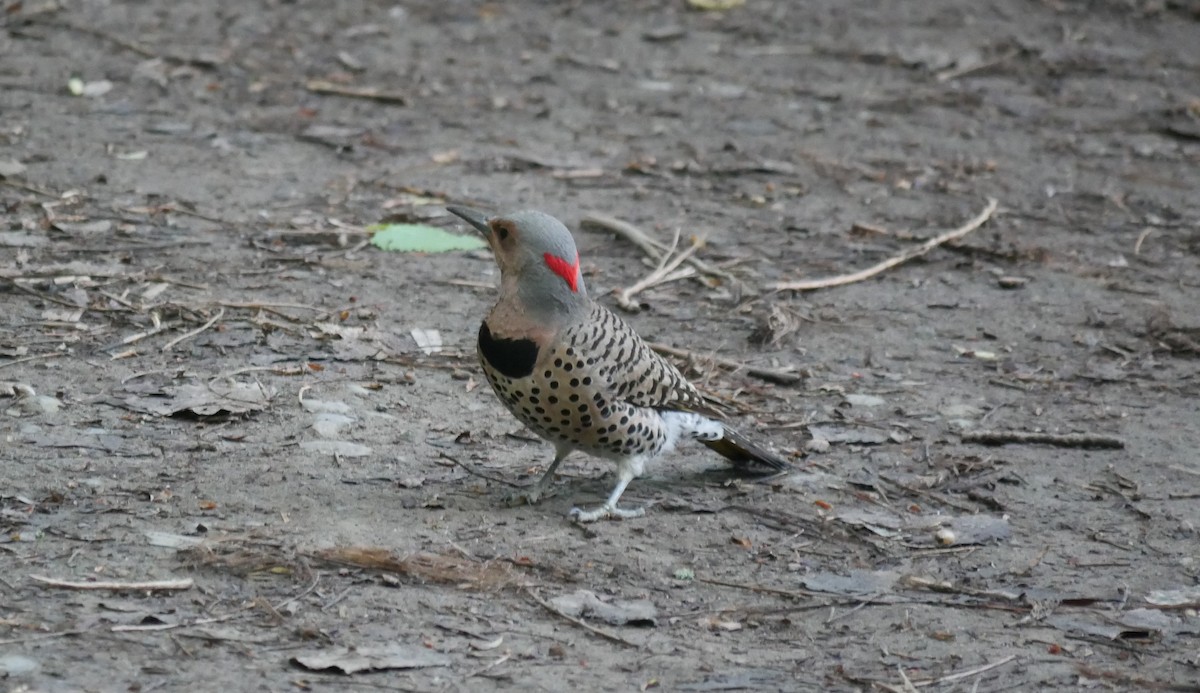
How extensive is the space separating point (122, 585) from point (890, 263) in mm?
4645

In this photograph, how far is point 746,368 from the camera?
6.28 metres

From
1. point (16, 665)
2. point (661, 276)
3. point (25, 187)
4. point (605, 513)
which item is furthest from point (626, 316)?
point (16, 665)

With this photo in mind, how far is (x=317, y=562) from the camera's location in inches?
167

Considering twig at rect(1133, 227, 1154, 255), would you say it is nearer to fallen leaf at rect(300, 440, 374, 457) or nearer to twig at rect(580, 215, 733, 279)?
twig at rect(580, 215, 733, 279)

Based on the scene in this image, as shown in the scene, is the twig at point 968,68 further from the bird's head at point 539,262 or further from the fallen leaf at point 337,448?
the fallen leaf at point 337,448

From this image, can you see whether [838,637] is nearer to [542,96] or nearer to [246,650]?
[246,650]

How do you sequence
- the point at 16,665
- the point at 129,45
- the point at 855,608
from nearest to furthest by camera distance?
the point at 16,665, the point at 855,608, the point at 129,45

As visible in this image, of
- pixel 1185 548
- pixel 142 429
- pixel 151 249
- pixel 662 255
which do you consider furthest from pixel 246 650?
pixel 662 255

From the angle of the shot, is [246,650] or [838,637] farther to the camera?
[838,637]

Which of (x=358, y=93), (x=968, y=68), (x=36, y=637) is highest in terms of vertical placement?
(x=36, y=637)

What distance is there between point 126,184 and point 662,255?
8.77 ft

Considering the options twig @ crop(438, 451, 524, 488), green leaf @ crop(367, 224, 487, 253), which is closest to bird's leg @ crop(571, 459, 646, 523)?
twig @ crop(438, 451, 524, 488)

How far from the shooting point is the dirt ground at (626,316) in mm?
→ 4074

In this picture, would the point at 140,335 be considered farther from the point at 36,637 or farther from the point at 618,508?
the point at 36,637
